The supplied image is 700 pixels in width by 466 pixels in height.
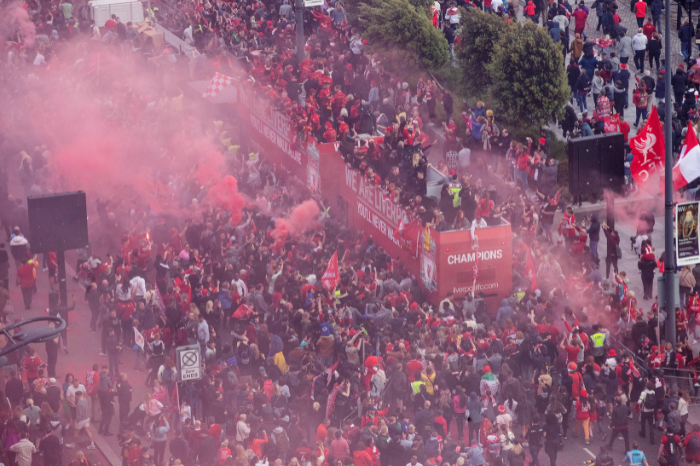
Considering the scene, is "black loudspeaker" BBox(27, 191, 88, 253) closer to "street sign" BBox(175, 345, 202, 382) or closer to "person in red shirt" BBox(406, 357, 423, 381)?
"street sign" BBox(175, 345, 202, 382)

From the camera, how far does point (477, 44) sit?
2944cm

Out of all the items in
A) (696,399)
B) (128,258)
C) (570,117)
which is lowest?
(696,399)

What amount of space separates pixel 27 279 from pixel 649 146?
12.2 m

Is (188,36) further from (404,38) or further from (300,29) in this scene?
(300,29)

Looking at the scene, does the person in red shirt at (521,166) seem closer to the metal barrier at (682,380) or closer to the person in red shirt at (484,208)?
the person in red shirt at (484,208)

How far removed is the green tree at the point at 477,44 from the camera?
29.4 metres

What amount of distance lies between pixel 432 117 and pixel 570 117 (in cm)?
418

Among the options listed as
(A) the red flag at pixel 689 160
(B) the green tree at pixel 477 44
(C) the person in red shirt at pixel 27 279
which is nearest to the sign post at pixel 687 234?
(A) the red flag at pixel 689 160

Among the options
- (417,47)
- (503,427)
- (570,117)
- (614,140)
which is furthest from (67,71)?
(503,427)

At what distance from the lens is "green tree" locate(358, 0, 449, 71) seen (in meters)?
31.8

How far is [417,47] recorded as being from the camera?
104ft

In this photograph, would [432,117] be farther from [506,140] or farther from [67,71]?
[67,71]

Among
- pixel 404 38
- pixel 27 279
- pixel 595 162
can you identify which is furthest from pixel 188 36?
pixel 595 162

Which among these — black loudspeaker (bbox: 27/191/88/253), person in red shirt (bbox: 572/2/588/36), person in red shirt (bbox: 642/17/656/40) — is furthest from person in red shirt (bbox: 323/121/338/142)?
person in red shirt (bbox: 642/17/656/40)
